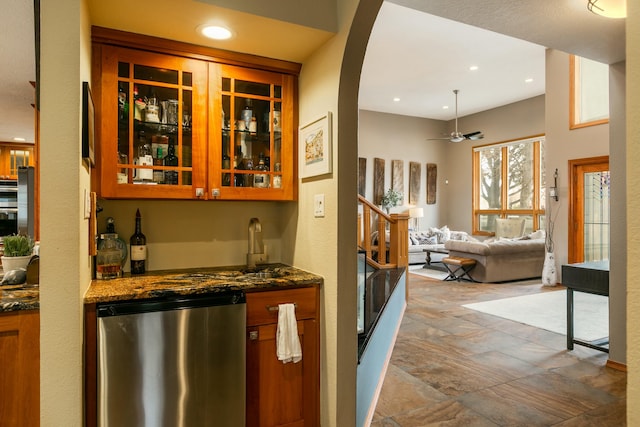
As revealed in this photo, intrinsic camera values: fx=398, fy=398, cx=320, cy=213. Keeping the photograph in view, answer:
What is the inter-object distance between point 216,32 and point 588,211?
650cm

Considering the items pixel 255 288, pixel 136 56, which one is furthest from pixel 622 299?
pixel 136 56

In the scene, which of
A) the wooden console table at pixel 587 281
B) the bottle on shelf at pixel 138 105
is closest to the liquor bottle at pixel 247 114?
the bottle on shelf at pixel 138 105

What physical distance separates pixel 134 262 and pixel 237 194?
71 cm

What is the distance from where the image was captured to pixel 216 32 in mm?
2098

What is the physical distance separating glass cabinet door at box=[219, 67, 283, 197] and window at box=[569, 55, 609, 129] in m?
5.62

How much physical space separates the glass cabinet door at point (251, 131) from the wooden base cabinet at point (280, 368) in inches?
28.4

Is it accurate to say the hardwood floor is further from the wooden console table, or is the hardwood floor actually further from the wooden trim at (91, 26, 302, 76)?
the wooden trim at (91, 26, 302, 76)

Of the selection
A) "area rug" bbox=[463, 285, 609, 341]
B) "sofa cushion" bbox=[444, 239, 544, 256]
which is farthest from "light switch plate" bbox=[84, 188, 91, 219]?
"sofa cushion" bbox=[444, 239, 544, 256]

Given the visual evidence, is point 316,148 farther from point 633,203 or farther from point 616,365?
point 616,365

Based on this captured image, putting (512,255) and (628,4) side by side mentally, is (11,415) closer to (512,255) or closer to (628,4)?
(628,4)

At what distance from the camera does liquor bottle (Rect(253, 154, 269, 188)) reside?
245 cm

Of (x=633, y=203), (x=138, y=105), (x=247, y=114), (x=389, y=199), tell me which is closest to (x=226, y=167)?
(x=247, y=114)

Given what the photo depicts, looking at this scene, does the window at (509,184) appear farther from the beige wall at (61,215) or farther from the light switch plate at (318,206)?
the beige wall at (61,215)

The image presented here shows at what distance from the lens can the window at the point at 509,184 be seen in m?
9.02
